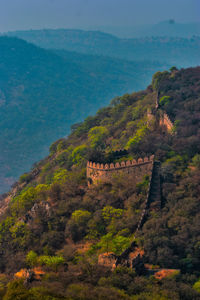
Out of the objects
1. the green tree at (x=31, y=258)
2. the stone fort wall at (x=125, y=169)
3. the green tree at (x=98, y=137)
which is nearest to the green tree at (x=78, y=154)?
the green tree at (x=98, y=137)

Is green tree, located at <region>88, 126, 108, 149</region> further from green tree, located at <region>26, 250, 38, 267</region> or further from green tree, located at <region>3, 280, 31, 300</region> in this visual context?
green tree, located at <region>3, 280, 31, 300</region>

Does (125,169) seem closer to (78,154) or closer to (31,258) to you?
(31,258)

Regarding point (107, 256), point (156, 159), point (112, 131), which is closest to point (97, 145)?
point (112, 131)

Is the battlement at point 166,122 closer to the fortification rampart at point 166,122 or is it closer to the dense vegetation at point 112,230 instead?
the fortification rampart at point 166,122

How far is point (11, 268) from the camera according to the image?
36.2 meters

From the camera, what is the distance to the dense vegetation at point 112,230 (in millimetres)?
26891

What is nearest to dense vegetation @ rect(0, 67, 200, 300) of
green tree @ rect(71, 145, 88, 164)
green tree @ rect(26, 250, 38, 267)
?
green tree @ rect(26, 250, 38, 267)

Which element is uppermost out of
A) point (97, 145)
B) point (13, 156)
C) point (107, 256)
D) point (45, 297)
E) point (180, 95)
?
point (13, 156)

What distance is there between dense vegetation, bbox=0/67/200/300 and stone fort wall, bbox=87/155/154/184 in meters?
0.83

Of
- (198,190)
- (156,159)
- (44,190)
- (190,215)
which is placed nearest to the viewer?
(190,215)

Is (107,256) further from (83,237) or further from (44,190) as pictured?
(44,190)

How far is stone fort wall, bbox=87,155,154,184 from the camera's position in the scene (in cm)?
4150

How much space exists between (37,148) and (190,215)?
168 m

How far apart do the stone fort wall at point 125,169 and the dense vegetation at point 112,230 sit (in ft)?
2.71
